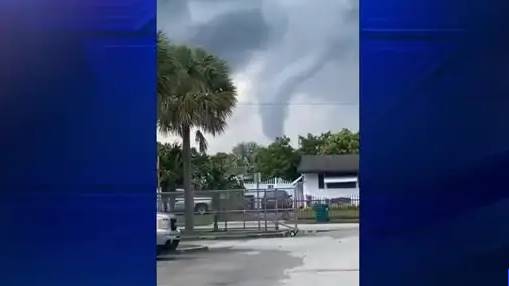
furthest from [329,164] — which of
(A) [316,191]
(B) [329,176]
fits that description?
(A) [316,191]

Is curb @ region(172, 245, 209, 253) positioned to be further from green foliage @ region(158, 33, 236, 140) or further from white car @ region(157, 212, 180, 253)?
green foliage @ region(158, 33, 236, 140)

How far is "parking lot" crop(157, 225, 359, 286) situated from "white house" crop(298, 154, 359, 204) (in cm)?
22

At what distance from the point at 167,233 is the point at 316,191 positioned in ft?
3.11

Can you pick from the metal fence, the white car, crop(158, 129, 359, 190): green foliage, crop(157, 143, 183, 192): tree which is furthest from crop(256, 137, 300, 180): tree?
the white car

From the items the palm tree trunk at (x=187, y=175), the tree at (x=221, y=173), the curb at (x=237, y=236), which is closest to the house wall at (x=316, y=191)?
the curb at (x=237, y=236)

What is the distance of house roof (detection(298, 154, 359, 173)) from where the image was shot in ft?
12.2

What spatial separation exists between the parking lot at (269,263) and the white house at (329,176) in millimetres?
218

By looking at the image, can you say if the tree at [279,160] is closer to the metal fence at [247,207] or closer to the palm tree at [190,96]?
the metal fence at [247,207]

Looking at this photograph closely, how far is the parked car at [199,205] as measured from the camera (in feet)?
12.4
